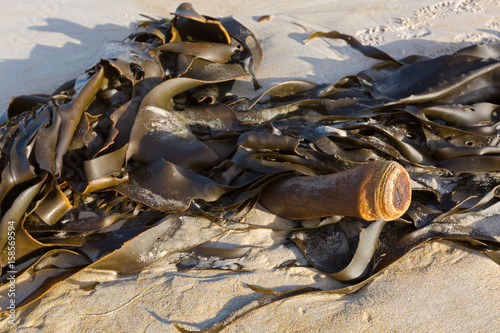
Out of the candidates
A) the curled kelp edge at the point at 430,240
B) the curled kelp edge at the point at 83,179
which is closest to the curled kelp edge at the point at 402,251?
the curled kelp edge at the point at 430,240

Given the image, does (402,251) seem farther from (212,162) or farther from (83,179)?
(83,179)

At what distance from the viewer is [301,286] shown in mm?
1649

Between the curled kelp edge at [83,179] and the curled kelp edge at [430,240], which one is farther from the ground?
the curled kelp edge at [83,179]

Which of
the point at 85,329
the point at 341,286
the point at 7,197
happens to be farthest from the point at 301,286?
the point at 7,197

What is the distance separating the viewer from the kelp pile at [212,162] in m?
1.77

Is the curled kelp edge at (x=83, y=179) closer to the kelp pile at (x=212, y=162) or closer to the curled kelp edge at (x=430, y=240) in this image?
the kelp pile at (x=212, y=162)

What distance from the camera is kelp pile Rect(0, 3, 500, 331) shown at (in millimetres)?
1770

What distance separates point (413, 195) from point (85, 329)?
1.60 metres

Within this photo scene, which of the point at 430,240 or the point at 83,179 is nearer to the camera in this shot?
the point at 430,240

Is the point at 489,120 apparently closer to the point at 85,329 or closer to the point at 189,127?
the point at 189,127

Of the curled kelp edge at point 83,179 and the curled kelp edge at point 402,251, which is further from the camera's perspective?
the curled kelp edge at point 83,179

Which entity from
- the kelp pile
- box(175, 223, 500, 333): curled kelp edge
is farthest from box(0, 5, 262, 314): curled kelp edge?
box(175, 223, 500, 333): curled kelp edge

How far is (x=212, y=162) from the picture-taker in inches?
77.6

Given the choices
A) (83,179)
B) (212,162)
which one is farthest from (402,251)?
(83,179)
